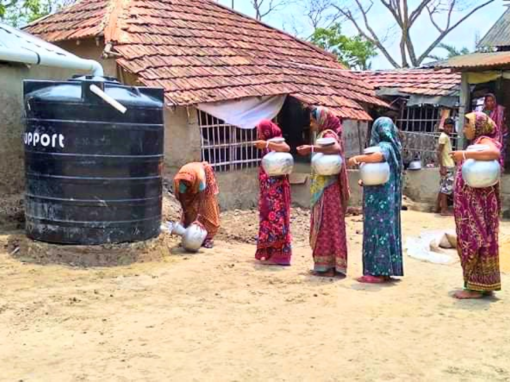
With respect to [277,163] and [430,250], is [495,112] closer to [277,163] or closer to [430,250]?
[430,250]

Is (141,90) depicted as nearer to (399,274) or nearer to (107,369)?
(399,274)

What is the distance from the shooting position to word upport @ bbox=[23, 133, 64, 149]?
249 inches

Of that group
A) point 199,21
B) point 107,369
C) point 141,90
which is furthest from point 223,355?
point 199,21

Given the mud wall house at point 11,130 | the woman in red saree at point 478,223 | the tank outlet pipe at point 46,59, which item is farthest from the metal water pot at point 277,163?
the mud wall house at point 11,130

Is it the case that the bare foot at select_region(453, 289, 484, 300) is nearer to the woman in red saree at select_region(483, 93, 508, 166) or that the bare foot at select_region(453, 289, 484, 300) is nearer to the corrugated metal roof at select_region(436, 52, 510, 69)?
the woman in red saree at select_region(483, 93, 508, 166)

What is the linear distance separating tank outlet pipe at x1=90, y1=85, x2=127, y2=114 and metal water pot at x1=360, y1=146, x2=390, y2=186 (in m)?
2.31

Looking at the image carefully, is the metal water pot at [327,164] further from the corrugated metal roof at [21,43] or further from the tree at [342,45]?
the tree at [342,45]

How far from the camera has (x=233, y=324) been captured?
489 centimetres

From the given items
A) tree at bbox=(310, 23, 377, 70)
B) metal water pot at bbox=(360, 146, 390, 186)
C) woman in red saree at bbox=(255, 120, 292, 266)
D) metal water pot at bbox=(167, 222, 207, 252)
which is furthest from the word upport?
tree at bbox=(310, 23, 377, 70)

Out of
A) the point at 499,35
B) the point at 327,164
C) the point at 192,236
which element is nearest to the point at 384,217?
the point at 327,164

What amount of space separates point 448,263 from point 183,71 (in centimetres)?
518

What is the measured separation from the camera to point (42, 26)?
1229 centimetres

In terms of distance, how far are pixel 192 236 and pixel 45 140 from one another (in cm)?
192

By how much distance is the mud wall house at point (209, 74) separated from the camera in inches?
398
